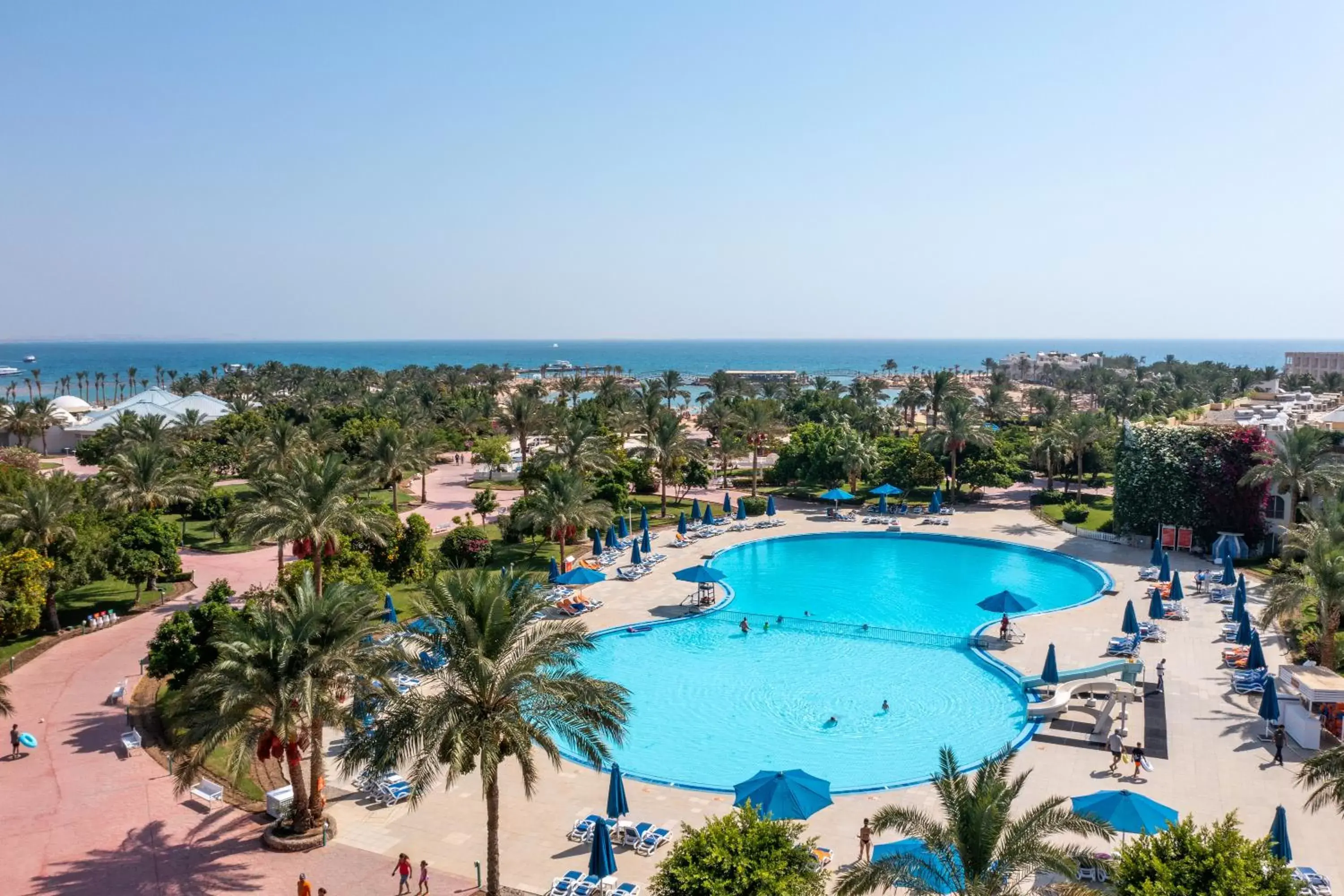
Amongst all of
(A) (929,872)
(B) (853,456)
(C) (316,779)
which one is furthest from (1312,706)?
(B) (853,456)

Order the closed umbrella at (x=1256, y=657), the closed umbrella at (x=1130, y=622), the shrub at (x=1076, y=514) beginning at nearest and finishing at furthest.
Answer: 1. the closed umbrella at (x=1256, y=657)
2. the closed umbrella at (x=1130, y=622)
3. the shrub at (x=1076, y=514)

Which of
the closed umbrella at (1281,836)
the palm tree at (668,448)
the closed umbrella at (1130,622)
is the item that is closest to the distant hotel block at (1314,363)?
the palm tree at (668,448)

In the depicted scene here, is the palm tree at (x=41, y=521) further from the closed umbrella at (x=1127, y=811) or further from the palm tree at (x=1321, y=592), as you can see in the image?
the palm tree at (x=1321, y=592)

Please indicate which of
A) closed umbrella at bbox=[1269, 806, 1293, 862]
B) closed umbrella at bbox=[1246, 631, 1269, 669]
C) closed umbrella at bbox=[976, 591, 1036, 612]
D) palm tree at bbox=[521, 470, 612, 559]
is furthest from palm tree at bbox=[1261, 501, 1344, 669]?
palm tree at bbox=[521, 470, 612, 559]

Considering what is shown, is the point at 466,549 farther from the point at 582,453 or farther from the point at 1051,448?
the point at 1051,448

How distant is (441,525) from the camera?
48031mm

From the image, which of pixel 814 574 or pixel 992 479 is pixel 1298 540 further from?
pixel 992 479

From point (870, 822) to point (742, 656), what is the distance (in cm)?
1205

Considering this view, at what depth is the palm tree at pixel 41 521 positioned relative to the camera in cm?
3078

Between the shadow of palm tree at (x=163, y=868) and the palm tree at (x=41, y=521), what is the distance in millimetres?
16251

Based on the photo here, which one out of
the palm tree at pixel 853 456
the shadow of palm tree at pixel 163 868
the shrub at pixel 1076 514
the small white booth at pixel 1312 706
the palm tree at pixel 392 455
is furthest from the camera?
the palm tree at pixel 853 456

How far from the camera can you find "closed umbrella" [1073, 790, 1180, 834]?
15.6 meters

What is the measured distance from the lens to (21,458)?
52.3m

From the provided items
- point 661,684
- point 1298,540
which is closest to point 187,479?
point 661,684
